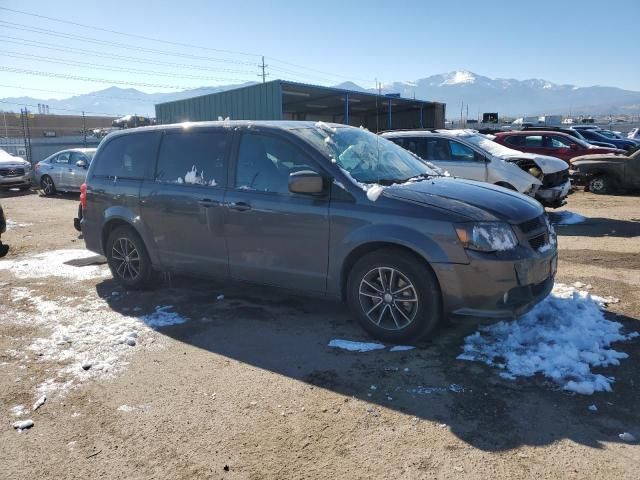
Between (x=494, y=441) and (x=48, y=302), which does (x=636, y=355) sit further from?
(x=48, y=302)

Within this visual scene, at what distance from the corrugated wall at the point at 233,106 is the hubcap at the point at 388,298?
1579 centimetres

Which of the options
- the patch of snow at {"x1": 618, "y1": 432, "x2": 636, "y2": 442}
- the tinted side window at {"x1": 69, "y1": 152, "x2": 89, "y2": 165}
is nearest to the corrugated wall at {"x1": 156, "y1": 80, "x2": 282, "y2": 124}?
the tinted side window at {"x1": 69, "y1": 152, "x2": 89, "y2": 165}

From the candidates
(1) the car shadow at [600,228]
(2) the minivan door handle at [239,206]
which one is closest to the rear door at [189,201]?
(2) the minivan door handle at [239,206]

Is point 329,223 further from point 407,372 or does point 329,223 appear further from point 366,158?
point 407,372

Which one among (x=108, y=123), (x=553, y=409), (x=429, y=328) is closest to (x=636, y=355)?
(x=553, y=409)

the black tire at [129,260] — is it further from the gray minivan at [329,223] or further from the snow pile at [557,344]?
the snow pile at [557,344]

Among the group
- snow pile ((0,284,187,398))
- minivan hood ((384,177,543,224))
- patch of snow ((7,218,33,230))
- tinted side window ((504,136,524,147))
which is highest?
tinted side window ((504,136,524,147))

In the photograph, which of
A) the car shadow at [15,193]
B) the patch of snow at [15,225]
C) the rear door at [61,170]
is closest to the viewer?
the patch of snow at [15,225]

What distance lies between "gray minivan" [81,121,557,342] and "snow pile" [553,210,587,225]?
19.8 feet

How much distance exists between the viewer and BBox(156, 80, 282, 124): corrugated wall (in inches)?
775

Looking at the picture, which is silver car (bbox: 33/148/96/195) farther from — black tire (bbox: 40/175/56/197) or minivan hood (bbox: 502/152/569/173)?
minivan hood (bbox: 502/152/569/173)

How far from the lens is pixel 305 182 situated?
14.4ft

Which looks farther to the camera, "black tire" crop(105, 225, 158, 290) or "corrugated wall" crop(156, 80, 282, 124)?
"corrugated wall" crop(156, 80, 282, 124)

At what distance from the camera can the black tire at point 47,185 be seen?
17688mm
